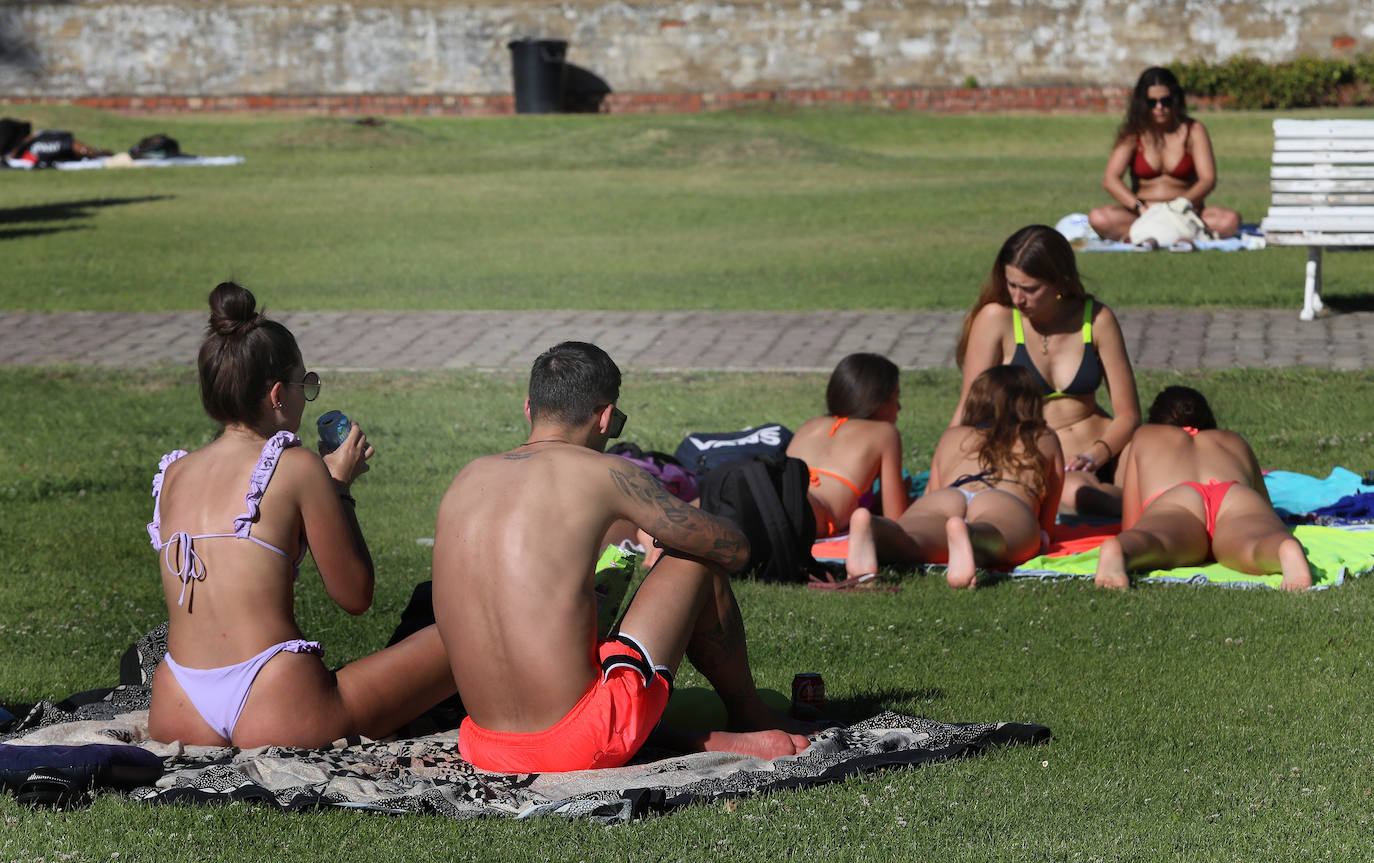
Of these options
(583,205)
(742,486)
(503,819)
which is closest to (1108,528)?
(742,486)

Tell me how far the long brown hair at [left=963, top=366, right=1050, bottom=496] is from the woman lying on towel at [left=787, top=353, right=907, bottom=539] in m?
0.41

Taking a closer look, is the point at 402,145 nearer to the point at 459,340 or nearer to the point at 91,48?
the point at 91,48

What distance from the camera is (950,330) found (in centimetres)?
1223

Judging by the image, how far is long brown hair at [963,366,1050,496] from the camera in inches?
278

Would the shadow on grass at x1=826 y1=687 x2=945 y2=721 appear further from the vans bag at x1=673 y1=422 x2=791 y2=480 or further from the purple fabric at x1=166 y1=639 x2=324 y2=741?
the vans bag at x1=673 y1=422 x2=791 y2=480

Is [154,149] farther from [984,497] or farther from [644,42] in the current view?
[984,497]

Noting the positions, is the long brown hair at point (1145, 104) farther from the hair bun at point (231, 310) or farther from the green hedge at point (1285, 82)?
the green hedge at point (1285, 82)

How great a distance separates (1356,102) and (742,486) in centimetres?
3339

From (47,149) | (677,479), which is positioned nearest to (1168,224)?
(677,479)

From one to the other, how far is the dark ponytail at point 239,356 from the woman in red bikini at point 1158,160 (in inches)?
466

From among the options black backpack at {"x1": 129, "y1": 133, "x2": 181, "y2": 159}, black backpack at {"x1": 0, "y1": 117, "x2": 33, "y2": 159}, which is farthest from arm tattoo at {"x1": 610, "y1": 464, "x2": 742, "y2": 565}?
black backpack at {"x1": 0, "y1": 117, "x2": 33, "y2": 159}

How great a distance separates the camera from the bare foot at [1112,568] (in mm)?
6348

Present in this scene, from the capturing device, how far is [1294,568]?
20.3ft

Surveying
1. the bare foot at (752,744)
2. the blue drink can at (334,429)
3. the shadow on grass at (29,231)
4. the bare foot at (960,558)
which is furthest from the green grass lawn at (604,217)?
the bare foot at (752,744)
